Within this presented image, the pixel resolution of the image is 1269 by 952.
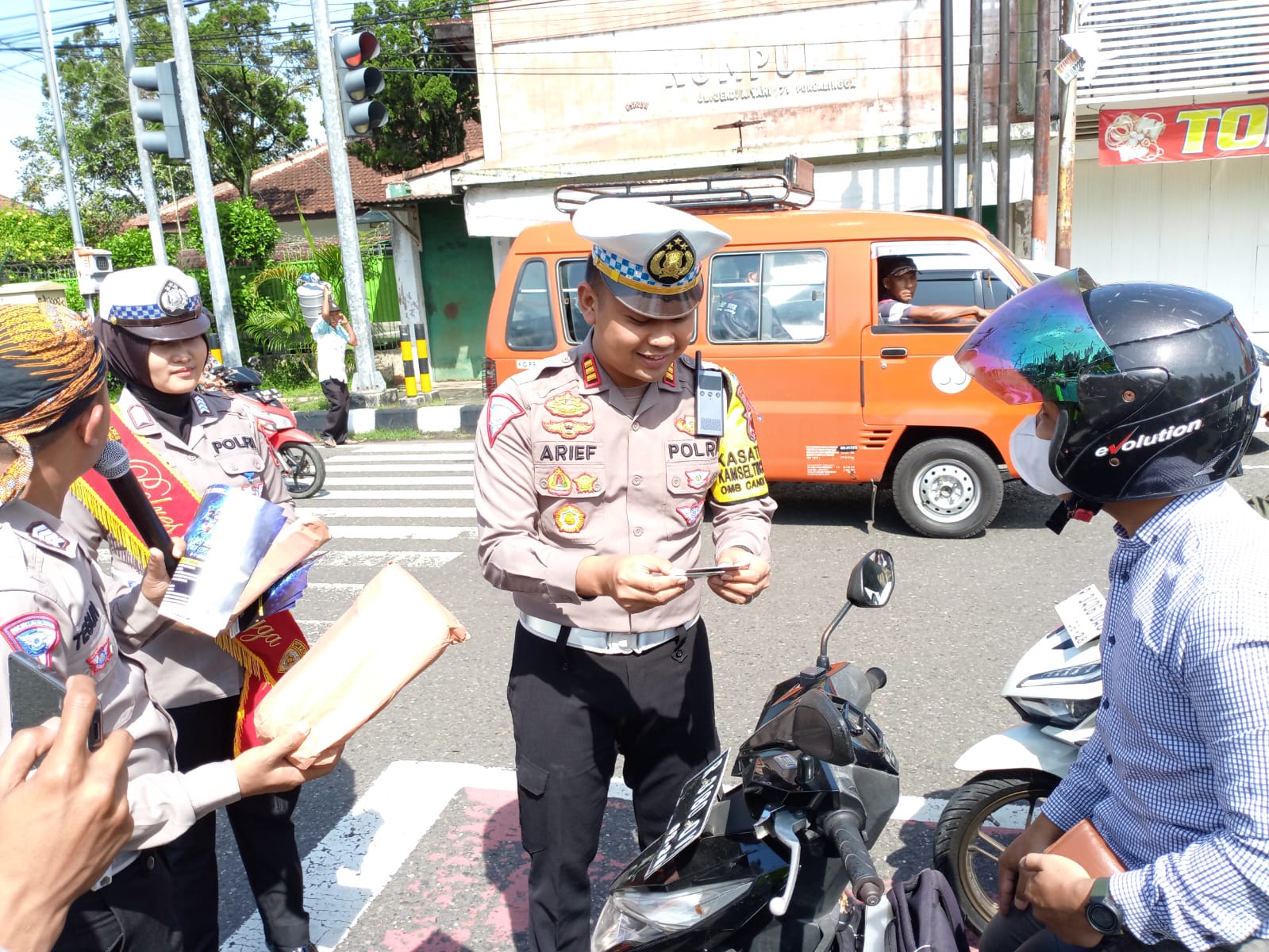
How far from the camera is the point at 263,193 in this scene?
25938 millimetres

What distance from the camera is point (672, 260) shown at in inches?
79.5

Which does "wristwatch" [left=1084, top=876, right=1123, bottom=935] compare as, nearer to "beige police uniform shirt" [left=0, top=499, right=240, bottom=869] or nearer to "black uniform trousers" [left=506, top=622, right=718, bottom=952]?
"black uniform trousers" [left=506, top=622, right=718, bottom=952]

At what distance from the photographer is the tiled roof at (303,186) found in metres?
23.7

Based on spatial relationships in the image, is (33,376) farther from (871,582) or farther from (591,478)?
(871,582)

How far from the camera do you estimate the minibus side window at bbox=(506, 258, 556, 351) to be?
23.2 ft

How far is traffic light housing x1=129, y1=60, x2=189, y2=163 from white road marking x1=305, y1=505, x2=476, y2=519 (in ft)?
19.4

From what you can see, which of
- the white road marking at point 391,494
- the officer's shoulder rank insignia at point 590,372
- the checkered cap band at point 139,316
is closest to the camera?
the officer's shoulder rank insignia at point 590,372

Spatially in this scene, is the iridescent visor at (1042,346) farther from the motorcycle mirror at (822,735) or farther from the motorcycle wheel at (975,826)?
the motorcycle wheel at (975,826)

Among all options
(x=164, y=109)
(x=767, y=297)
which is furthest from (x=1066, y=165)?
(x=164, y=109)

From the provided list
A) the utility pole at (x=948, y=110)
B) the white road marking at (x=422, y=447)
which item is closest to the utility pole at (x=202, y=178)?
the white road marking at (x=422, y=447)

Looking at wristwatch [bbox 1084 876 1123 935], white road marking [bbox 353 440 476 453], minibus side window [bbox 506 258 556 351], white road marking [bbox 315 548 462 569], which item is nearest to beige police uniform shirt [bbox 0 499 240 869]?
wristwatch [bbox 1084 876 1123 935]

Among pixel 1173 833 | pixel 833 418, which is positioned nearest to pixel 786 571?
pixel 833 418

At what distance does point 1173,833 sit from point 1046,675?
1.43 m

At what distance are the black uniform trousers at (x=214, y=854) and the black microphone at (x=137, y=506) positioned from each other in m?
0.48
